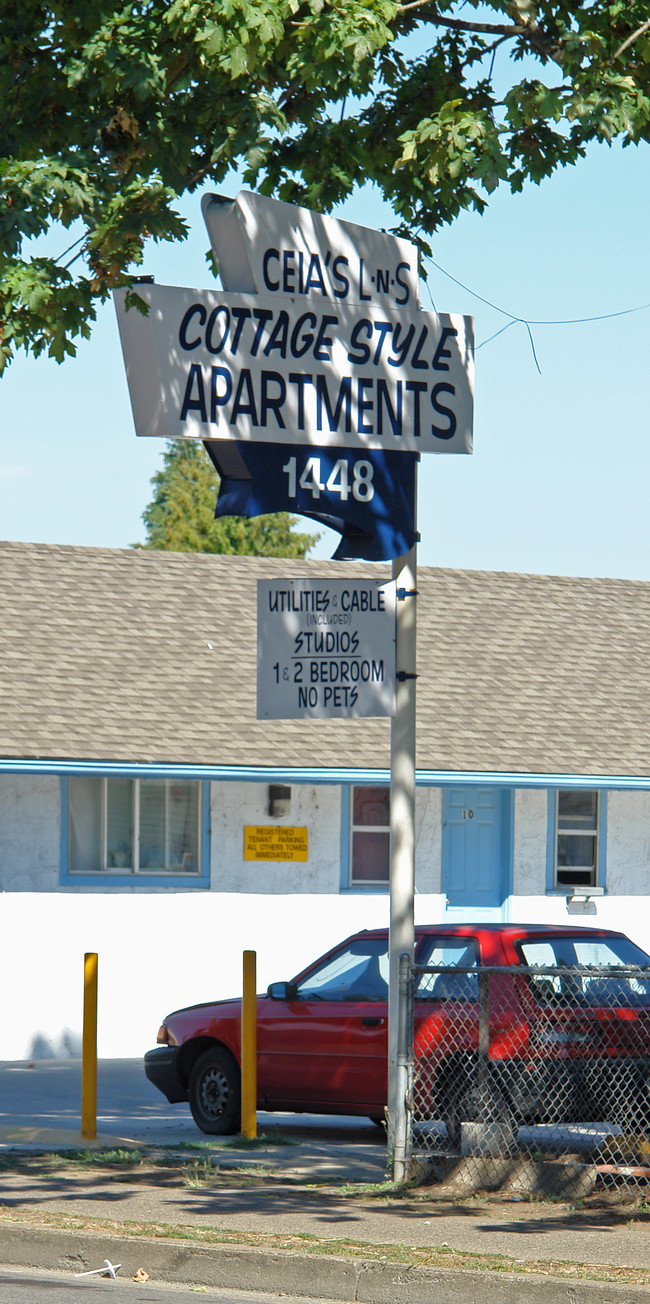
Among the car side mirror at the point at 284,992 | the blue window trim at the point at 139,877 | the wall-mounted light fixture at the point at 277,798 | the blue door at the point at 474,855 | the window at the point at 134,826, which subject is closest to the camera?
the car side mirror at the point at 284,992

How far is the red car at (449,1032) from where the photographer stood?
1125cm

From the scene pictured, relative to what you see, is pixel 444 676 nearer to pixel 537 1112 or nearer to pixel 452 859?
pixel 452 859

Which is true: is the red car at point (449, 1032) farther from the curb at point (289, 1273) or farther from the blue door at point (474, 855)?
the blue door at point (474, 855)

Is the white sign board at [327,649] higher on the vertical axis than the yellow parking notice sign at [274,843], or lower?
higher

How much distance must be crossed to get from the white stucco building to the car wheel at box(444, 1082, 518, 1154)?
29.8 feet

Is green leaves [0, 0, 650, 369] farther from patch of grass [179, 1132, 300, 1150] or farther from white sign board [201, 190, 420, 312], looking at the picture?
patch of grass [179, 1132, 300, 1150]

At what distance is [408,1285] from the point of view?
27.1 feet

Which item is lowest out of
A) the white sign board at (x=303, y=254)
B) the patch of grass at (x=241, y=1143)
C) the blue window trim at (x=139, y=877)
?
the patch of grass at (x=241, y=1143)

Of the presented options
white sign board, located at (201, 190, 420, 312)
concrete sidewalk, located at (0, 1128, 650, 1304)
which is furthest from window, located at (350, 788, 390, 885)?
white sign board, located at (201, 190, 420, 312)

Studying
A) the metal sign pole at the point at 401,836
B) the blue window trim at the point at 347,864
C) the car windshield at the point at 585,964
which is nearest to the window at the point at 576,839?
the blue window trim at the point at 347,864

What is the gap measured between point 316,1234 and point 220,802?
37.5 ft

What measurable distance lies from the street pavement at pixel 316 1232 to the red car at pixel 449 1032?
761 millimetres

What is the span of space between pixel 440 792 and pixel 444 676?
7.50 ft

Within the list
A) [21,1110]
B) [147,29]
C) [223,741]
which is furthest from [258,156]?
[223,741]
